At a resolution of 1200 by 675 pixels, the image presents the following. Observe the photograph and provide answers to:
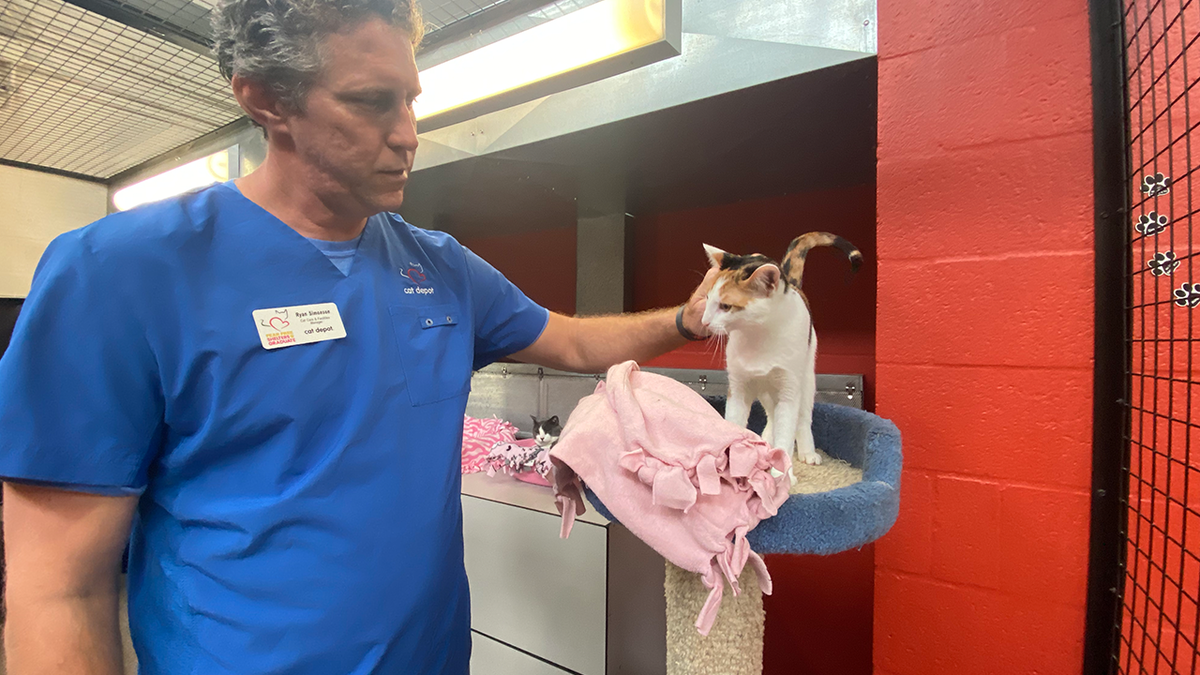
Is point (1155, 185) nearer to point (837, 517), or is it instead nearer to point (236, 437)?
point (837, 517)

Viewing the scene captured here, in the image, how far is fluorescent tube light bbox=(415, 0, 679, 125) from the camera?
0.70m

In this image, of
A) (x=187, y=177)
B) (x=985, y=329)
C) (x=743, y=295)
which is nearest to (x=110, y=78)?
(x=187, y=177)

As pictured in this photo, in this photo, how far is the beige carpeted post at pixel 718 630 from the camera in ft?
1.98

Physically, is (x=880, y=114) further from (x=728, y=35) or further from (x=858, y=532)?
(x=858, y=532)

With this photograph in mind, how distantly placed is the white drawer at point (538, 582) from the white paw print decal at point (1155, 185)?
3.36 feet

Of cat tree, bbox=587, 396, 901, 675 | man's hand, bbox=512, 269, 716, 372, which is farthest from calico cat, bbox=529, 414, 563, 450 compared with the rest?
cat tree, bbox=587, 396, 901, 675

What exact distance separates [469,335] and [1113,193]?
863mm

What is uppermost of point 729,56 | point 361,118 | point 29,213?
point 29,213

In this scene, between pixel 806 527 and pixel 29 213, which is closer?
pixel 806 527

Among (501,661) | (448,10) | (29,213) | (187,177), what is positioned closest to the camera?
(448,10)

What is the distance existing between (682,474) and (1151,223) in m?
0.68

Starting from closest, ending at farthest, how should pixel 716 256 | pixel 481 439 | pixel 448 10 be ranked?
1. pixel 716 256
2. pixel 448 10
3. pixel 481 439

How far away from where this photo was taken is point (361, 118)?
0.55 meters

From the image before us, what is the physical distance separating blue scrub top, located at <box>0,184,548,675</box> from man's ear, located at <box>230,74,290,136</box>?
96 millimetres
